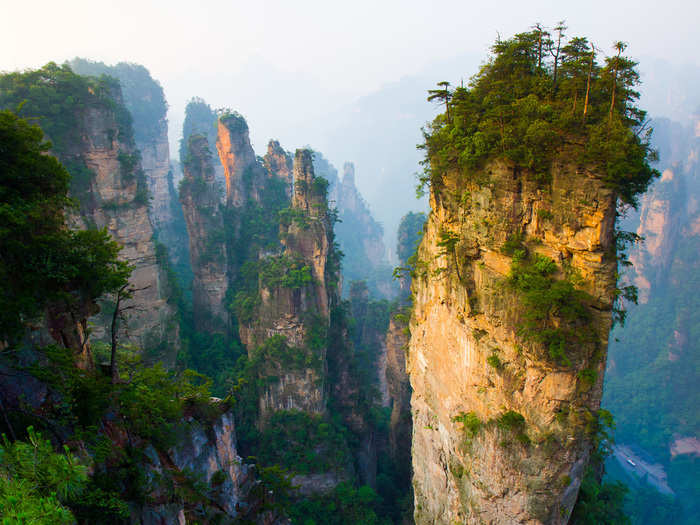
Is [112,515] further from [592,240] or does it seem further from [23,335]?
[592,240]

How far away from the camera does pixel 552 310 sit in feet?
28.9

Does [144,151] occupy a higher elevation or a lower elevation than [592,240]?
higher

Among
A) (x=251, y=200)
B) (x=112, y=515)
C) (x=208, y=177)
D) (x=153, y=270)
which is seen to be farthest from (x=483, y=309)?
(x=251, y=200)

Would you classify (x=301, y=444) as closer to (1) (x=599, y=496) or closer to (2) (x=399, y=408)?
(2) (x=399, y=408)

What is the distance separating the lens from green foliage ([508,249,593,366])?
8.55 meters

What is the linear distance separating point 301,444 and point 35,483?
18692 mm

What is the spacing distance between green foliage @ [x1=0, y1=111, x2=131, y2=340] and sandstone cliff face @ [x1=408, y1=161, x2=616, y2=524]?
8637 mm

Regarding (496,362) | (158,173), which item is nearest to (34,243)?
(496,362)

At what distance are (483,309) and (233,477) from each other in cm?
912

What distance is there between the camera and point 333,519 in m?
20.8

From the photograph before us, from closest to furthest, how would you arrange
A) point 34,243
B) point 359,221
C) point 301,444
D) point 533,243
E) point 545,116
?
point 34,243 < point 545,116 < point 533,243 < point 301,444 < point 359,221

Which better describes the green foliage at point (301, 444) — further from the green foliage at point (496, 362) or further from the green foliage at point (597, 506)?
the green foliage at point (496, 362)

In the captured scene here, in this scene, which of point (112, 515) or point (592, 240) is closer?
point (112, 515)

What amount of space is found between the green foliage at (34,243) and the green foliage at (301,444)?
16203 mm
